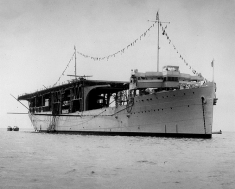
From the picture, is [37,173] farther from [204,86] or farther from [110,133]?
[110,133]

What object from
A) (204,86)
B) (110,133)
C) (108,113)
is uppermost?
(204,86)

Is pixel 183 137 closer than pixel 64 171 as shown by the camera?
No

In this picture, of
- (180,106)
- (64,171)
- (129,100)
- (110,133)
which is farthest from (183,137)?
(64,171)

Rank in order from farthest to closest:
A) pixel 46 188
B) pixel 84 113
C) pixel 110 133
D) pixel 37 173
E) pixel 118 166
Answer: pixel 84 113
pixel 110 133
pixel 118 166
pixel 37 173
pixel 46 188

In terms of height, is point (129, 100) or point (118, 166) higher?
point (129, 100)

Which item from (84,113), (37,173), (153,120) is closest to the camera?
(37,173)

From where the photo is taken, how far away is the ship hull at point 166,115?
31.0 m

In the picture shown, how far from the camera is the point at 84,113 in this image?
4750 centimetres

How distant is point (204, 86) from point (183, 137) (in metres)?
5.52

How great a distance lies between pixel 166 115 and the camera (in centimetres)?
3316

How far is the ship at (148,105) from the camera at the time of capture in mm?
31281

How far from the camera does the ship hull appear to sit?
31.0m

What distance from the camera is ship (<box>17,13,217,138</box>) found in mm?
31281

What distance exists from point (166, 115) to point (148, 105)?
2458 millimetres
